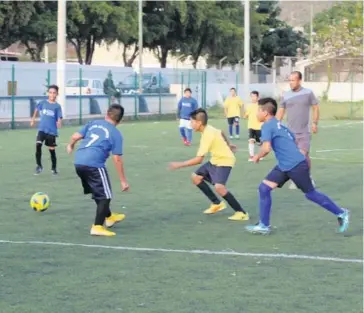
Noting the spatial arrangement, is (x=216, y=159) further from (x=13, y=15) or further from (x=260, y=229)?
(x=13, y=15)

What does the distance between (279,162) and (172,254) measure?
6.14ft

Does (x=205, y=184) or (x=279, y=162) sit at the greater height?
(x=279, y=162)

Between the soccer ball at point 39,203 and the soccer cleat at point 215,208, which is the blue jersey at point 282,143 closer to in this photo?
the soccer cleat at point 215,208

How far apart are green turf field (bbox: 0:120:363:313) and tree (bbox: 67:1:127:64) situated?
32502 mm

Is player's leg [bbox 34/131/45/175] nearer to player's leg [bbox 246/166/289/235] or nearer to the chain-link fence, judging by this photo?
player's leg [bbox 246/166/289/235]

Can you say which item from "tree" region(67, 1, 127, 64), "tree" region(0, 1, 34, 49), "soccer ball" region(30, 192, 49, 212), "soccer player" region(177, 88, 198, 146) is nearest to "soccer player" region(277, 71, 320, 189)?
"soccer ball" region(30, 192, 49, 212)

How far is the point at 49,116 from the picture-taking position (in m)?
16.3

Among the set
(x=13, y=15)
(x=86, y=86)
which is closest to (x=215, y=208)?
(x=86, y=86)

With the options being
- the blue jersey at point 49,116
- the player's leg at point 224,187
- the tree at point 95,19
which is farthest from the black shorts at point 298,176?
the tree at point 95,19

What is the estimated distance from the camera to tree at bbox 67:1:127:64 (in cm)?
4725

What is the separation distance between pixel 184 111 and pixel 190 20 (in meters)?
33.2

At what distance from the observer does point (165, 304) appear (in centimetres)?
670

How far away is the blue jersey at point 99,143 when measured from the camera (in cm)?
986

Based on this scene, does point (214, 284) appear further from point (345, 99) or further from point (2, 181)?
point (345, 99)
